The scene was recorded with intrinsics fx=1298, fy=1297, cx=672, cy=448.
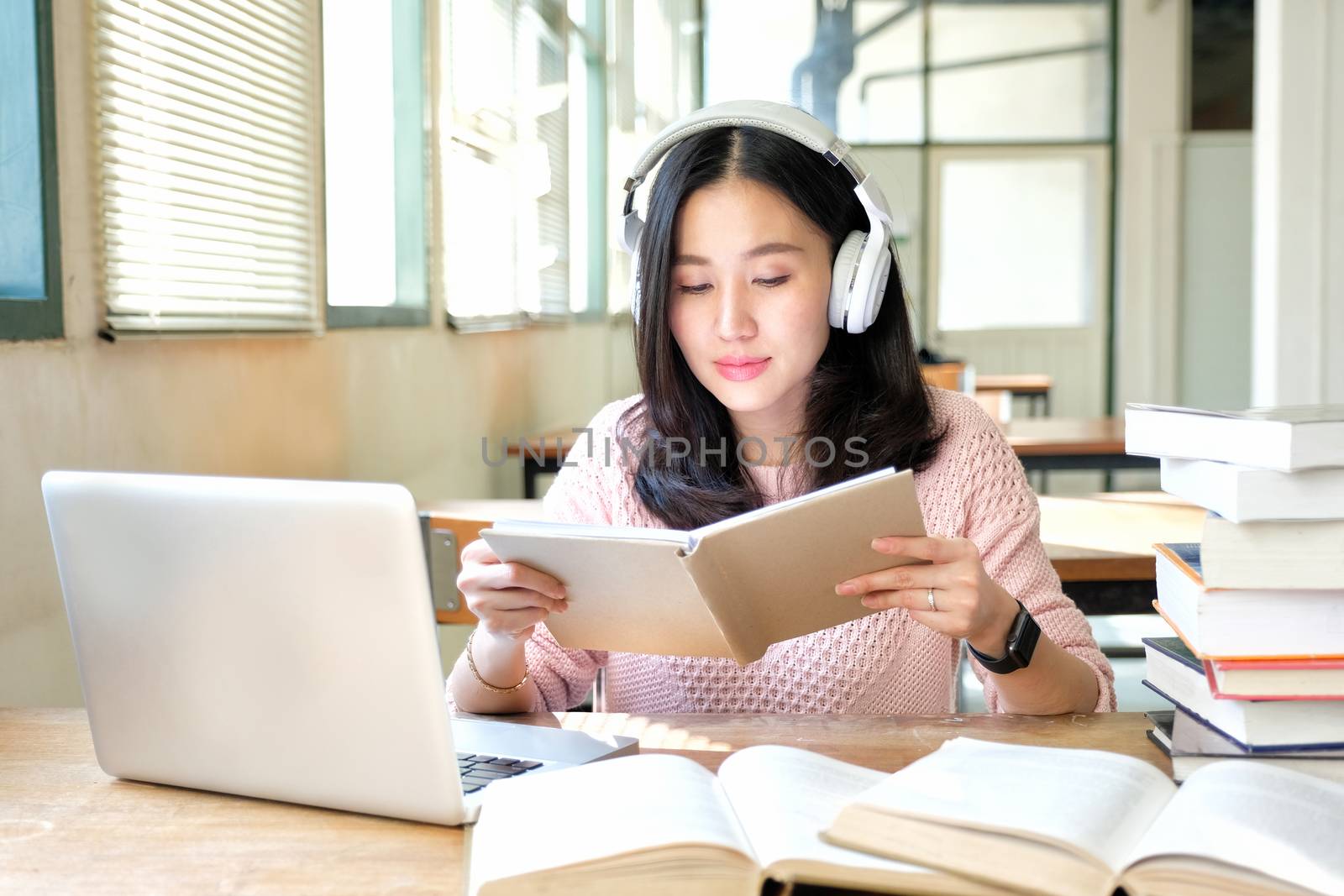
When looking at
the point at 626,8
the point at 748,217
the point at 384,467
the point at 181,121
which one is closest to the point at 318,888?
the point at 748,217

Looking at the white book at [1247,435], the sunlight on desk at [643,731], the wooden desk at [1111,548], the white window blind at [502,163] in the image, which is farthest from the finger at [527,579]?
the white window blind at [502,163]

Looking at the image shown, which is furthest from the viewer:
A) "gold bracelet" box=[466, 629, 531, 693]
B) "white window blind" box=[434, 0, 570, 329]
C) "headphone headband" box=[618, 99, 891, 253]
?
"white window blind" box=[434, 0, 570, 329]

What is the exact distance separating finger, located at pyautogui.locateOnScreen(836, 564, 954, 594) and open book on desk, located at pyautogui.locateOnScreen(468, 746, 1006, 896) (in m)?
0.22

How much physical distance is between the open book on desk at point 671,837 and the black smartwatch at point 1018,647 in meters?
0.35

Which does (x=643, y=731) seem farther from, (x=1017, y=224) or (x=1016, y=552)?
(x=1017, y=224)

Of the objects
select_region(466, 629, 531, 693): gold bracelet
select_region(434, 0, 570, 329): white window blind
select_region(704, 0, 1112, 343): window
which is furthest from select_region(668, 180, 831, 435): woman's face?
select_region(704, 0, 1112, 343): window

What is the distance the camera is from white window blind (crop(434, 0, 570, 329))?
3.36m

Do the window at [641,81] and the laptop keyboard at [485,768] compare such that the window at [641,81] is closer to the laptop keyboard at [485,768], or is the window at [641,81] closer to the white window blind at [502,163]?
the white window blind at [502,163]

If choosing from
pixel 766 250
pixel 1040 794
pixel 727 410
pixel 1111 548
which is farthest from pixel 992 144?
pixel 1040 794

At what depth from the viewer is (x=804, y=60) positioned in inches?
329

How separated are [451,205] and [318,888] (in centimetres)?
272

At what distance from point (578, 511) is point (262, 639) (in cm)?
69

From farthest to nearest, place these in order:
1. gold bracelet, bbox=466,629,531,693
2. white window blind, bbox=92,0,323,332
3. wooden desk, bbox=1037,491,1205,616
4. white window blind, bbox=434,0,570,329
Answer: white window blind, bbox=434,0,570,329
wooden desk, bbox=1037,491,1205,616
white window blind, bbox=92,0,323,332
gold bracelet, bbox=466,629,531,693

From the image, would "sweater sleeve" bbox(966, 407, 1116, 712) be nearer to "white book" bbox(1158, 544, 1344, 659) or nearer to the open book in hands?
"white book" bbox(1158, 544, 1344, 659)
